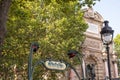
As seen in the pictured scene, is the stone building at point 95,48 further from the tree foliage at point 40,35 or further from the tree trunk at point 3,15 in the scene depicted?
the tree trunk at point 3,15

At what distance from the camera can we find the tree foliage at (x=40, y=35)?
1881 cm

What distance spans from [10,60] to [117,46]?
93.0ft

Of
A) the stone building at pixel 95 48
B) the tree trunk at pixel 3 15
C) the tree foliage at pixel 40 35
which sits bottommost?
the stone building at pixel 95 48

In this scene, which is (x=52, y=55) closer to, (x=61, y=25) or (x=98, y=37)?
(x=61, y=25)

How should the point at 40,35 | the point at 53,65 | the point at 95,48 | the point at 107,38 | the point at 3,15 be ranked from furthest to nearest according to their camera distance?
1. the point at 95,48
2. the point at 40,35
3. the point at 107,38
4. the point at 53,65
5. the point at 3,15

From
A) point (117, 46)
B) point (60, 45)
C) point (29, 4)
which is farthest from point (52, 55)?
point (117, 46)

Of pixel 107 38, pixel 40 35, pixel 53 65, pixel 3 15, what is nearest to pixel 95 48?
pixel 40 35

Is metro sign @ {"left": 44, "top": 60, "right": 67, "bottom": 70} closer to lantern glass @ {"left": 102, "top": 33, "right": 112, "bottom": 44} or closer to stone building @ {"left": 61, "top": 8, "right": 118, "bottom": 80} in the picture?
lantern glass @ {"left": 102, "top": 33, "right": 112, "bottom": 44}

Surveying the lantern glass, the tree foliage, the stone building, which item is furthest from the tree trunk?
the stone building

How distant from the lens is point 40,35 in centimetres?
2009

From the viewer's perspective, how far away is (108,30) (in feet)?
37.8

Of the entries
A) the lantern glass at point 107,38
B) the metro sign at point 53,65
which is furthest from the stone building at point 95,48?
the metro sign at point 53,65

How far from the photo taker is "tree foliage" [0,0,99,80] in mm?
18812

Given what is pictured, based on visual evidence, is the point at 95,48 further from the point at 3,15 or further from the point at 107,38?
the point at 3,15
